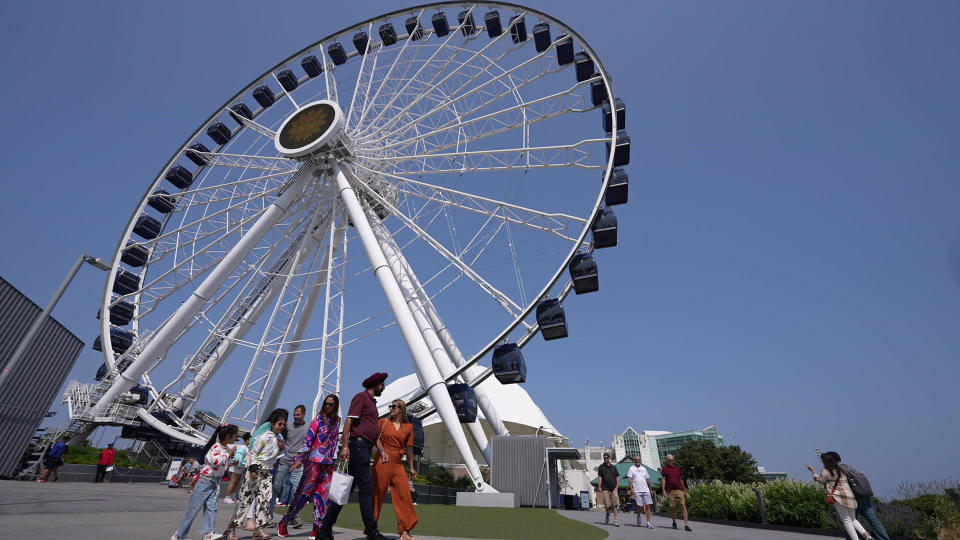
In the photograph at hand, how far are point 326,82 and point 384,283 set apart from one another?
13784 mm

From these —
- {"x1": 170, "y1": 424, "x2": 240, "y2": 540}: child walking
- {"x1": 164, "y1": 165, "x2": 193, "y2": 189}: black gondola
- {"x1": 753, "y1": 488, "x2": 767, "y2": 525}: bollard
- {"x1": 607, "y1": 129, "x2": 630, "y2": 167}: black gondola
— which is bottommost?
{"x1": 170, "y1": 424, "x2": 240, "y2": 540}: child walking

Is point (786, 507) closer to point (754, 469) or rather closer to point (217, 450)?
point (217, 450)

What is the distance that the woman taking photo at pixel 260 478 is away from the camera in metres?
6.31

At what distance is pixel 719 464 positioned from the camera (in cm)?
6419

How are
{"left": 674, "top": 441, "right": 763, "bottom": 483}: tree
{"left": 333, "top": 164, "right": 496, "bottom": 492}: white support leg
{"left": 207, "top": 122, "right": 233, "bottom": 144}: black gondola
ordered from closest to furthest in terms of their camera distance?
{"left": 333, "top": 164, "right": 496, "bottom": 492}: white support leg, {"left": 207, "top": 122, "right": 233, "bottom": 144}: black gondola, {"left": 674, "top": 441, "right": 763, "bottom": 483}: tree

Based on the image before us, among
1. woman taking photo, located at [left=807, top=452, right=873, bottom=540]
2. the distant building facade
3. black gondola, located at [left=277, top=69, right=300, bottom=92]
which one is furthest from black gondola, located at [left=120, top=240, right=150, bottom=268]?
the distant building facade

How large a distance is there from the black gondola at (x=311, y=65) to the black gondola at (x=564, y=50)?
13.2m

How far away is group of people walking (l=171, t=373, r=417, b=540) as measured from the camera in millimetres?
5246

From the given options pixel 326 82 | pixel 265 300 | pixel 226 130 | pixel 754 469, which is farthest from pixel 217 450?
pixel 754 469

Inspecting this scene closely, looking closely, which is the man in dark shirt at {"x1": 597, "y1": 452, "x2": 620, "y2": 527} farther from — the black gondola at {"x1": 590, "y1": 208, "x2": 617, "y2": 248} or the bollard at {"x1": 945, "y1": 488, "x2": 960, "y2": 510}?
the black gondola at {"x1": 590, "y1": 208, "x2": 617, "y2": 248}

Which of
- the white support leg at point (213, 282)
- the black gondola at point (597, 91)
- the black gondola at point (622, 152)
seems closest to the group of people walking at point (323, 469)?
the white support leg at point (213, 282)

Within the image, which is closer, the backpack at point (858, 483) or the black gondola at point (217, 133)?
the backpack at point (858, 483)

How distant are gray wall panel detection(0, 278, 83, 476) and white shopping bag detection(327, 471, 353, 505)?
61.9ft

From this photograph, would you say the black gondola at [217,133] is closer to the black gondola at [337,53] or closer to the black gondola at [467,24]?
the black gondola at [337,53]
